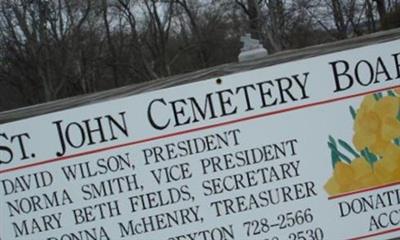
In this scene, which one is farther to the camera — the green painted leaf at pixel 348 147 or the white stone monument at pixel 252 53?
the white stone monument at pixel 252 53

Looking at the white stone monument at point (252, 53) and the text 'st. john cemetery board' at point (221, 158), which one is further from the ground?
the white stone monument at point (252, 53)

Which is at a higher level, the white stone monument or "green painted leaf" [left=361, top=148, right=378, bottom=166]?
the white stone monument

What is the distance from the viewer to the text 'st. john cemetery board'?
11.3 feet

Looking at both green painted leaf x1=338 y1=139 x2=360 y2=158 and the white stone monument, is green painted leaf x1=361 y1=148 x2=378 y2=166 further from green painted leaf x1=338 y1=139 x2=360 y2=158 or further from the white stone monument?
the white stone monument

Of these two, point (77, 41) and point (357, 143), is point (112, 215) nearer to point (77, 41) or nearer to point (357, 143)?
point (357, 143)

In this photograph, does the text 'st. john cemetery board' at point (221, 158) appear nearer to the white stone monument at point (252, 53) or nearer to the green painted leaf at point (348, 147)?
the green painted leaf at point (348, 147)

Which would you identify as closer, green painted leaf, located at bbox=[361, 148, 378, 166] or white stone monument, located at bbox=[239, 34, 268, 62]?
green painted leaf, located at bbox=[361, 148, 378, 166]

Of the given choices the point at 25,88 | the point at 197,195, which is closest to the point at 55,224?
the point at 197,195

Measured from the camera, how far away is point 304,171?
139 inches

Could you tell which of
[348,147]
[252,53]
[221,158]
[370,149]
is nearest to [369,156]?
[370,149]

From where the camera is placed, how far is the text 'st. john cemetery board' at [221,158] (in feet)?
11.3

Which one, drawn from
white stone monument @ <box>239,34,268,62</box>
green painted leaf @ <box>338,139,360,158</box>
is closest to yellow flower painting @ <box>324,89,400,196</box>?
green painted leaf @ <box>338,139,360,158</box>

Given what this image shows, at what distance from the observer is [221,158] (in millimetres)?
3488

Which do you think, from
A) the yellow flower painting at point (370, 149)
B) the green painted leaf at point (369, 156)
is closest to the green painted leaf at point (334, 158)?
the yellow flower painting at point (370, 149)
